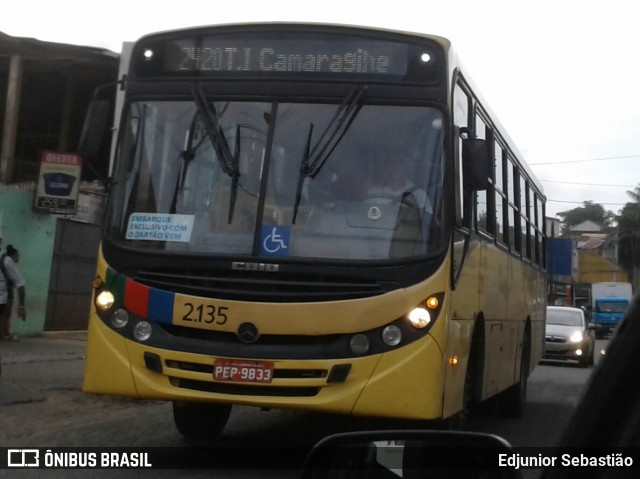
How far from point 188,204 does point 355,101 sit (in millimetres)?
1440

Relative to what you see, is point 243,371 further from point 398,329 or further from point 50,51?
point 50,51

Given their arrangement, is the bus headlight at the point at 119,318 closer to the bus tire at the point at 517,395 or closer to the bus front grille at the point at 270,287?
the bus front grille at the point at 270,287

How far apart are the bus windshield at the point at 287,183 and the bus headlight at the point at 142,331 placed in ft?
1.87

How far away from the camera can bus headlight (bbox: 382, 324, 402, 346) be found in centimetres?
724

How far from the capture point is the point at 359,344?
285 inches

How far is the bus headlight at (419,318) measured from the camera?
727 centimetres

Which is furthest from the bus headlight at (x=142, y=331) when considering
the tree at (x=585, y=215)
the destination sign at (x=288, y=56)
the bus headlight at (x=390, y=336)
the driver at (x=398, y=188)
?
the tree at (x=585, y=215)

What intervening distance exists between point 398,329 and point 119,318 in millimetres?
2031

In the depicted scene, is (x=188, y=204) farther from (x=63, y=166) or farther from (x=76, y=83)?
(x=76, y=83)

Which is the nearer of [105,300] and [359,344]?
[359,344]

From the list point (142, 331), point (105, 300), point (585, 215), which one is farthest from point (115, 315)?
point (585, 215)

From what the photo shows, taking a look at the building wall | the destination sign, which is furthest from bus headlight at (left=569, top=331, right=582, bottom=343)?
the destination sign

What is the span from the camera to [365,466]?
9.80 ft

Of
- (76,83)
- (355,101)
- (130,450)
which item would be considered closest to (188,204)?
(355,101)
